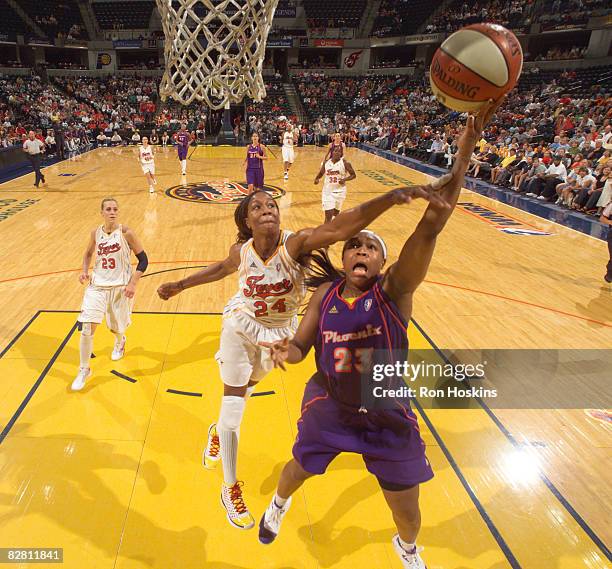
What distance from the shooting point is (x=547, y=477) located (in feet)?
11.0

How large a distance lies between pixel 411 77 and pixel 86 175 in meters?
25.9

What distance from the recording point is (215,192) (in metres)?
13.1

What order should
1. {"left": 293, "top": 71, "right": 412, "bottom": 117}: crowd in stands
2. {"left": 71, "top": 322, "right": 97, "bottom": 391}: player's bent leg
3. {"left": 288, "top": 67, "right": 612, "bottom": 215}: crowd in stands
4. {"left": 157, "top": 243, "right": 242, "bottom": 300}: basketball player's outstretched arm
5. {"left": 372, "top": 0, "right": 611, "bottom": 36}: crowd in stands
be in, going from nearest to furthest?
{"left": 157, "top": 243, "right": 242, "bottom": 300}: basketball player's outstretched arm → {"left": 71, "top": 322, "right": 97, "bottom": 391}: player's bent leg → {"left": 288, "top": 67, "right": 612, "bottom": 215}: crowd in stands → {"left": 372, "top": 0, "right": 611, "bottom": 36}: crowd in stands → {"left": 293, "top": 71, "right": 412, "bottom": 117}: crowd in stands

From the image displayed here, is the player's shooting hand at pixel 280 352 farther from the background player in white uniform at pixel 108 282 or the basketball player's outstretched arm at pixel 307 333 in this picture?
the background player in white uniform at pixel 108 282

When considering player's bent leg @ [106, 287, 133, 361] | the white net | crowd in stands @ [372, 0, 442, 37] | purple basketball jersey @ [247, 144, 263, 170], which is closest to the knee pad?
player's bent leg @ [106, 287, 133, 361]

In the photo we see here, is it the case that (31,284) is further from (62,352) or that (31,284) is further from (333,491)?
(333,491)

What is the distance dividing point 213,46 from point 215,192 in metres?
6.23

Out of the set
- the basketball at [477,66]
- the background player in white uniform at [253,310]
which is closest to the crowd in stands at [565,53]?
the basketball at [477,66]

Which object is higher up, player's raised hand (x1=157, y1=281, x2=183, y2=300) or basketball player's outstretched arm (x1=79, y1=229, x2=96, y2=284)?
player's raised hand (x1=157, y1=281, x2=183, y2=300)

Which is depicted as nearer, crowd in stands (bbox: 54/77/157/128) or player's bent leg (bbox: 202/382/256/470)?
player's bent leg (bbox: 202/382/256/470)

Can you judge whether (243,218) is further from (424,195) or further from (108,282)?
(108,282)

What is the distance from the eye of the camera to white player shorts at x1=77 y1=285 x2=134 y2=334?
4094mm

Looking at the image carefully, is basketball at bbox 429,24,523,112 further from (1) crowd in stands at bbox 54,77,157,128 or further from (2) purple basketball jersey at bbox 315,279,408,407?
(1) crowd in stands at bbox 54,77,157,128

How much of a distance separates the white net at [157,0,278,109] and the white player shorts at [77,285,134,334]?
385 cm
